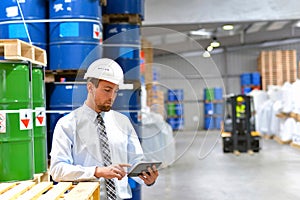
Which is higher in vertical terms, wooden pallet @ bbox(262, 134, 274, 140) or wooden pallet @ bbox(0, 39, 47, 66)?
wooden pallet @ bbox(0, 39, 47, 66)

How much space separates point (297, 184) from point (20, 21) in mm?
4994

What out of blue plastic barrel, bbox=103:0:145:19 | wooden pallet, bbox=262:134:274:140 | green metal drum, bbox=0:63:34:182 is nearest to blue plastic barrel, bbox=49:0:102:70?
blue plastic barrel, bbox=103:0:145:19

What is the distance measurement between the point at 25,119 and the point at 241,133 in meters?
9.57

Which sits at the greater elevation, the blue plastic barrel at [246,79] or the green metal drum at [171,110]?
the blue plastic barrel at [246,79]

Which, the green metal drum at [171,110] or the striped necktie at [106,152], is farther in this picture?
the green metal drum at [171,110]

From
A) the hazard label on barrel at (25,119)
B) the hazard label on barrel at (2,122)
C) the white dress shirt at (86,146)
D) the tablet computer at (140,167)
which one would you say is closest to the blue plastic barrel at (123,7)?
the hazard label on barrel at (25,119)

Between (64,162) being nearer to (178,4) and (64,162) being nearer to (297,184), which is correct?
(297,184)

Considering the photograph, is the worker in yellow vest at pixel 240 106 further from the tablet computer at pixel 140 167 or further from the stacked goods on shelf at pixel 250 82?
the tablet computer at pixel 140 167

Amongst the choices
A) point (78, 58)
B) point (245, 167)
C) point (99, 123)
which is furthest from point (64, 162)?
point (245, 167)

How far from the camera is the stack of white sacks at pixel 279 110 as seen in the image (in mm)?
12742

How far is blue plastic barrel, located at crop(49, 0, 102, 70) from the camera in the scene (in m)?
4.92

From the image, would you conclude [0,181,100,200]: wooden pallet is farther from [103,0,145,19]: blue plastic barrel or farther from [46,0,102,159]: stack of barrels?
[103,0,145,19]: blue plastic barrel

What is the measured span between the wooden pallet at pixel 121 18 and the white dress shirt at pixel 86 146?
2.96 metres

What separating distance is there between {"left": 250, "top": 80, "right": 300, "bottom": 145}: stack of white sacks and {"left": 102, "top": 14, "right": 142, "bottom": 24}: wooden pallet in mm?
7485
